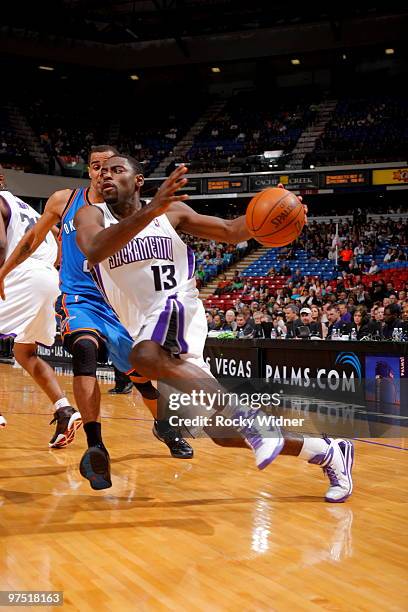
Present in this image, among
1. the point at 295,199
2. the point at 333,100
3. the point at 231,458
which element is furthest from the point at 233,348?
the point at 333,100

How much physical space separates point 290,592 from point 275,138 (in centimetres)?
2479

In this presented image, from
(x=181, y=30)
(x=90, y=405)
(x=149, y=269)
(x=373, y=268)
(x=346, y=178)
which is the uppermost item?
(x=181, y=30)

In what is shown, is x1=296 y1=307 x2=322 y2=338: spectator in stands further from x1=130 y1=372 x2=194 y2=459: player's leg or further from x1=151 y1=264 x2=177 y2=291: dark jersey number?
x1=151 y1=264 x2=177 y2=291: dark jersey number

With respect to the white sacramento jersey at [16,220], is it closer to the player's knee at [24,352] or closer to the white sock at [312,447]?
the player's knee at [24,352]

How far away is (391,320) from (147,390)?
5547mm

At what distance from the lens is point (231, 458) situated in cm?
461

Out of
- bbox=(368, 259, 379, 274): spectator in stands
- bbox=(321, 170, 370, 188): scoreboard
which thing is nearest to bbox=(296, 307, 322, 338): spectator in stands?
bbox=(368, 259, 379, 274): spectator in stands

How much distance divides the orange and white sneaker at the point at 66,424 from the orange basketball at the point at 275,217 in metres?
1.95

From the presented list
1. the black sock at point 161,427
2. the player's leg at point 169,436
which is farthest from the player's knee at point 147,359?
the black sock at point 161,427

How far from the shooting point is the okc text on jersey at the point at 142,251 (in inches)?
132

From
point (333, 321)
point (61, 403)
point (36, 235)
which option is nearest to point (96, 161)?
point (36, 235)

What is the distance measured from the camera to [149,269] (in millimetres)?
3361

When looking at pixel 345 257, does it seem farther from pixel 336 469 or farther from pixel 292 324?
pixel 336 469

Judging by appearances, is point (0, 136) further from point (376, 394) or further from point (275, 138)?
point (376, 394)
